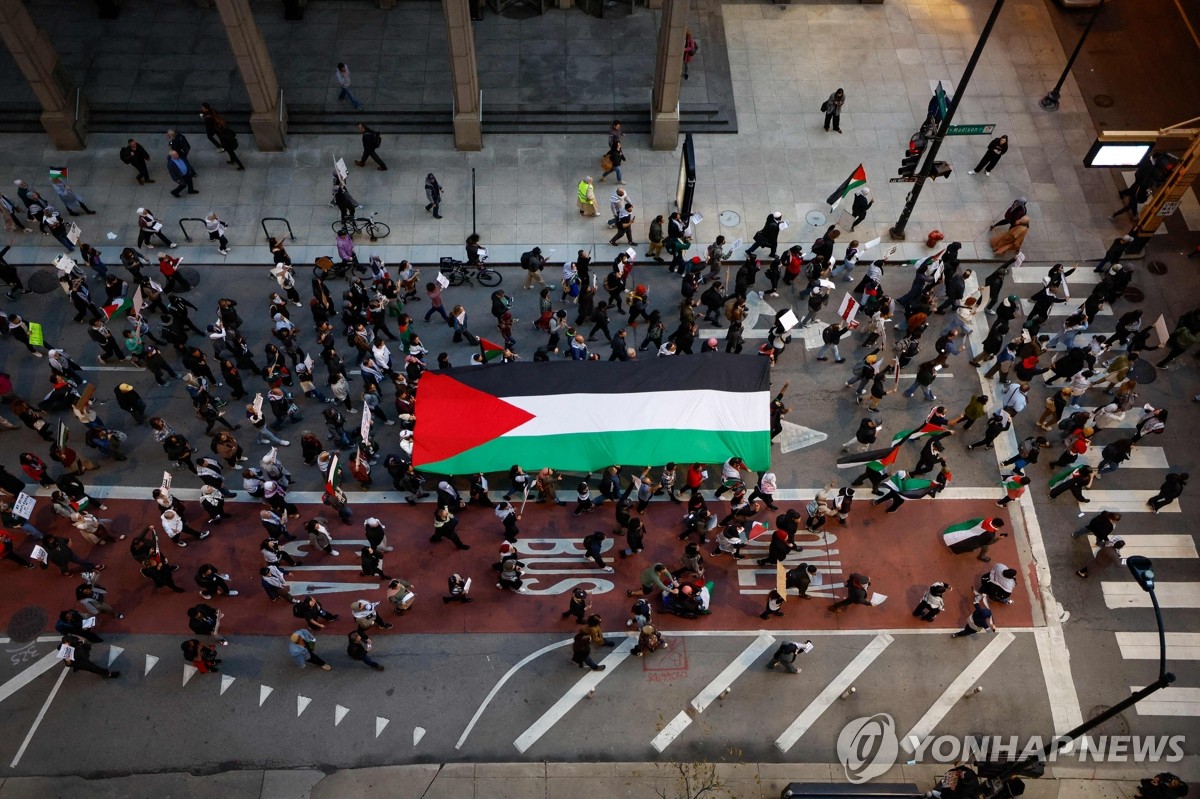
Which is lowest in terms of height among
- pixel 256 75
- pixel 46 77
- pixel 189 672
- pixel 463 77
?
pixel 189 672

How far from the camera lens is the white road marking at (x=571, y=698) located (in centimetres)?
1759

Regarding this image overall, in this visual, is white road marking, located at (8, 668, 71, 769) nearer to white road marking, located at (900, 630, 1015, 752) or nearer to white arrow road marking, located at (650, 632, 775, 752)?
white arrow road marking, located at (650, 632, 775, 752)

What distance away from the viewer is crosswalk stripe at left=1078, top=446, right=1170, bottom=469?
21.4m

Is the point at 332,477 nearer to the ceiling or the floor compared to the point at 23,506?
nearer to the ceiling

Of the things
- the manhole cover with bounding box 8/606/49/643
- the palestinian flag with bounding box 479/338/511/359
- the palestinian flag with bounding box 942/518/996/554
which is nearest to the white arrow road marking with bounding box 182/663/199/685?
the manhole cover with bounding box 8/606/49/643

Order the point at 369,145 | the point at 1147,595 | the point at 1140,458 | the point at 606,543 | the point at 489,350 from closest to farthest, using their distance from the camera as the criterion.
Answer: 1. the point at 1147,595
2. the point at 606,543
3. the point at 489,350
4. the point at 1140,458
5. the point at 369,145

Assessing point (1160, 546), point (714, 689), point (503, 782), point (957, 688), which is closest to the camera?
point (503, 782)

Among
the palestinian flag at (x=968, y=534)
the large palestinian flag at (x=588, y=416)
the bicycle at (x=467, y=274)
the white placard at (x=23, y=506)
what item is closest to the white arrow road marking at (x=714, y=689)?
the large palestinian flag at (x=588, y=416)

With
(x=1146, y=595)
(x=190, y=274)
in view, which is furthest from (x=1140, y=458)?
(x=190, y=274)

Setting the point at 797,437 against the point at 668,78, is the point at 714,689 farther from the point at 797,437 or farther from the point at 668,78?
the point at 668,78

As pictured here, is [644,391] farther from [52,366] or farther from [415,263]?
[52,366]

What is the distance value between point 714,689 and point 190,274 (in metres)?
17.8

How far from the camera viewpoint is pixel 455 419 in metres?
19.7

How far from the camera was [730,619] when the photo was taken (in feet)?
62.3
